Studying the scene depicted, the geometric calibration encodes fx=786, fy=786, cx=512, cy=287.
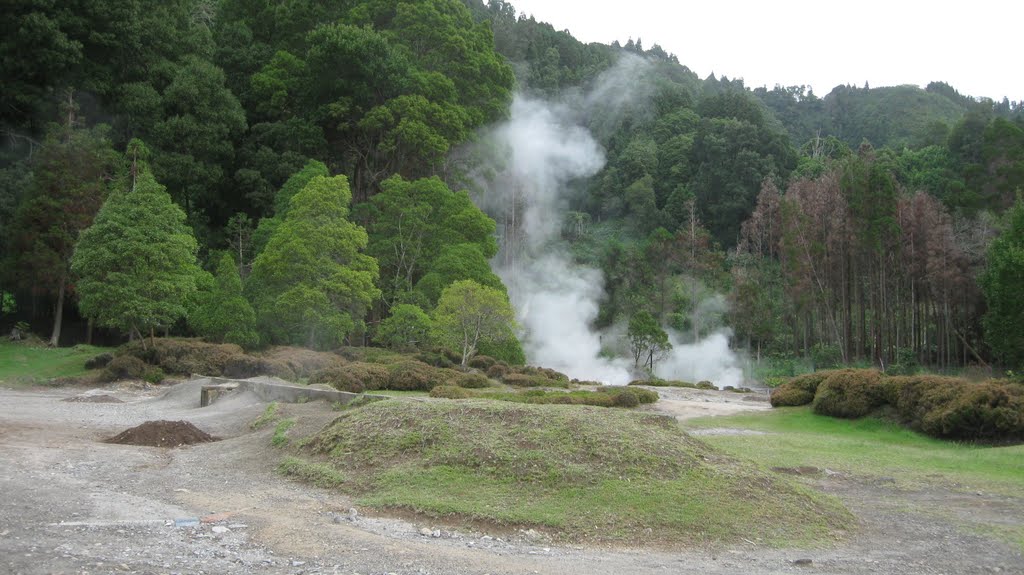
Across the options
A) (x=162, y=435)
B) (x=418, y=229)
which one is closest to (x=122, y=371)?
(x=162, y=435)

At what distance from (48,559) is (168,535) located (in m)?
1.24

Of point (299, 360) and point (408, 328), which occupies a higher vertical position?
point (408, 328)

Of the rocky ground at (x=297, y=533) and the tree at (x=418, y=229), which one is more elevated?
the tree at (x=418, y=229)

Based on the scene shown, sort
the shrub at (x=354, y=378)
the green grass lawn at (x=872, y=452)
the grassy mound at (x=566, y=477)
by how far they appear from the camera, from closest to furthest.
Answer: the grassy mound at (x=566, y=477)
the green grass lawn at (x=872, y=452)
the shrub at (x=354, y=378)

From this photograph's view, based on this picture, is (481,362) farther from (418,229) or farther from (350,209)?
(350,209)

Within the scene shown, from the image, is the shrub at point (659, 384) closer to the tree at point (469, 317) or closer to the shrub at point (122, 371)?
the tree at point (469, 317)

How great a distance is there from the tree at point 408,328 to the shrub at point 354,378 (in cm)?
916

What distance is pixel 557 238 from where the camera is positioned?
218 feet

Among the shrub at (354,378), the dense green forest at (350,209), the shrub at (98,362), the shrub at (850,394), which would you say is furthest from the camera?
the dense green forest at (350,209)

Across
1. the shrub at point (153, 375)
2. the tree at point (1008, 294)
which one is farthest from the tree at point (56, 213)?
the tree at point (1008, 294)

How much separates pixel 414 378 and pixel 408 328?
9985mm

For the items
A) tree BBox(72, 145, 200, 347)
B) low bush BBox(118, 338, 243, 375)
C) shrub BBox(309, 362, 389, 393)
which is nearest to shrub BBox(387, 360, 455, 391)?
shrub BBox(309, 362, 389, 393)

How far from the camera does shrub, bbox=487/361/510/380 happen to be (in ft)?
96.6

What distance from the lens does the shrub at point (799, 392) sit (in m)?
A: 21.3
